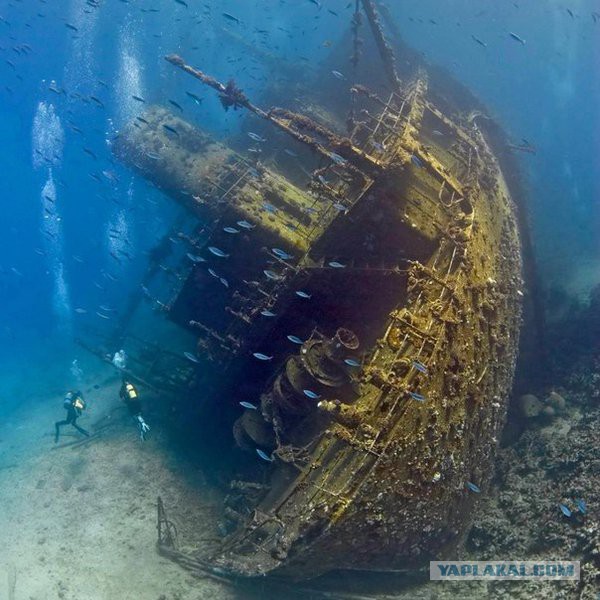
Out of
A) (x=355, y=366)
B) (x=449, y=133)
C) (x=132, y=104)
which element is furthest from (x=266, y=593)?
(x=132, y=104)

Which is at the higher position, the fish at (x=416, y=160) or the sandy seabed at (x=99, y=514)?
the fish at (x=416, y=160)

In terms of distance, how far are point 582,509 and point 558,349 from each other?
303 inches

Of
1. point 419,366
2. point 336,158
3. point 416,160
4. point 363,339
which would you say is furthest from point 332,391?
point 416,160

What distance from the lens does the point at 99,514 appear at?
487 inches

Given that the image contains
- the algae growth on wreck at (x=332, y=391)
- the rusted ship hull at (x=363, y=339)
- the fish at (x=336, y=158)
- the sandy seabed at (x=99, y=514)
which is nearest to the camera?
the rusted ship hull at (x=363, y=339)

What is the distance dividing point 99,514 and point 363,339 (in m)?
8.96

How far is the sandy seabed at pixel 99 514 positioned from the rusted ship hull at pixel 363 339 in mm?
1910

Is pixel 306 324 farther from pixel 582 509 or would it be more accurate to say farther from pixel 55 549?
pixel 55 549

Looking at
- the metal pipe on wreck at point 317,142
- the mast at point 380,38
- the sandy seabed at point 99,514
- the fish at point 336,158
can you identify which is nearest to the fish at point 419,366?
the metal pipe on wreck at point 317,142

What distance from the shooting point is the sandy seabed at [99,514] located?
400 inches

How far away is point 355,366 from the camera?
8141 millimetres

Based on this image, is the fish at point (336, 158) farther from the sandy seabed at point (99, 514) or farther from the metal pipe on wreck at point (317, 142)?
the sandy seabed at point (99, 514)

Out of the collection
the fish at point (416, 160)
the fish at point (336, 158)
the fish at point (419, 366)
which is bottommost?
the fish at point (419, 366)

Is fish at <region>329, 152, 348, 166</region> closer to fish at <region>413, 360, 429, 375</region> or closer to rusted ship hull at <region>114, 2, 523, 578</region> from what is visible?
rusted ship hull at <region>114, 2, 523, 578</region>
